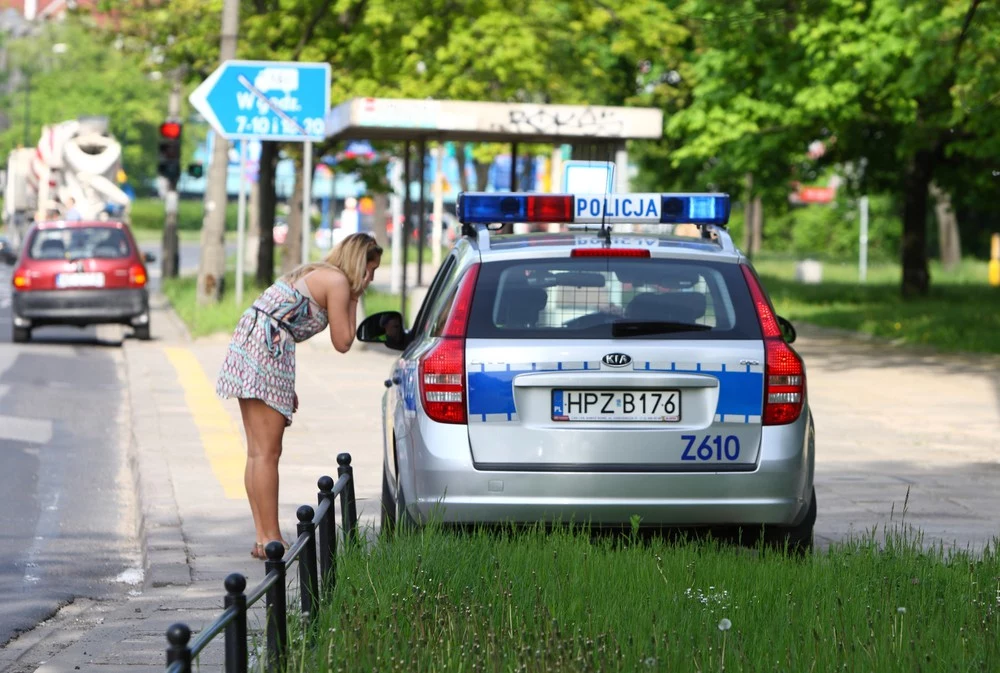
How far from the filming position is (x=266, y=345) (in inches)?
304

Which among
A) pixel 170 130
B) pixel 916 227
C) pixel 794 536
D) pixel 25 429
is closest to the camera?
pixel 794 536

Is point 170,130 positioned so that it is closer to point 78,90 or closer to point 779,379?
point 779,379

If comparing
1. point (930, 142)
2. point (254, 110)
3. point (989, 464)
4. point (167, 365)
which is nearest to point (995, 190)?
point (930, 142)

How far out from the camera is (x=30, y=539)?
8.92 m

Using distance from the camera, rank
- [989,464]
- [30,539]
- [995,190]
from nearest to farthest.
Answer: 1. [30,539]
2. [989,464]
3. [995,190]

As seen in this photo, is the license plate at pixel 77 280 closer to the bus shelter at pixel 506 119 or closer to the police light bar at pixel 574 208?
the bus shelter at pixel 506 119

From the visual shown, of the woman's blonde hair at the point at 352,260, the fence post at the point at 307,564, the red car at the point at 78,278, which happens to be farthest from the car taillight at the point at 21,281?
the fence post at the point at 307,564

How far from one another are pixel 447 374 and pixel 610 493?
77 centimetres

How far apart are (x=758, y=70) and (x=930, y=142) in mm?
3287

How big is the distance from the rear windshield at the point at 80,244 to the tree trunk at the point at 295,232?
11.3 meters

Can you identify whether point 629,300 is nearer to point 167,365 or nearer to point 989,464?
point 989,464

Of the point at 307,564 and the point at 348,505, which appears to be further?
the point at 348,505

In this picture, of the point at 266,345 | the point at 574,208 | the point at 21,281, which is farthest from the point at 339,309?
the point at 21,281

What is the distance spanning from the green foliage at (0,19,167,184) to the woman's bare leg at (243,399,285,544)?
284 feet
